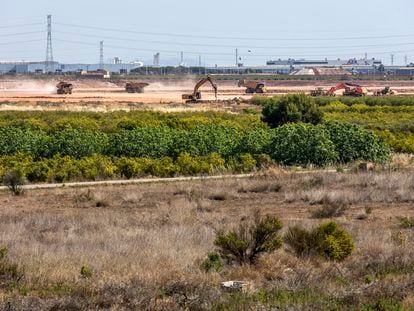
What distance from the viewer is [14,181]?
28266 millimetres

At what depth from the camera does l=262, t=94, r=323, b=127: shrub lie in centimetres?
4766

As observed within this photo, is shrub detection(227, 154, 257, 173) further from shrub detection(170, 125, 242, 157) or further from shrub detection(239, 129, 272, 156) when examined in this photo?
shrub detection(170, 125, 242, 157)

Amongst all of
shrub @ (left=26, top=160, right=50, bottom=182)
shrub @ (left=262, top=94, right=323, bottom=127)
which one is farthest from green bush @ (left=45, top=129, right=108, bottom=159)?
shrub @ (left=262, top=94, right=323, bottom=127)

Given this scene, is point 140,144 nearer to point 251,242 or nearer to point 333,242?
point 333,242

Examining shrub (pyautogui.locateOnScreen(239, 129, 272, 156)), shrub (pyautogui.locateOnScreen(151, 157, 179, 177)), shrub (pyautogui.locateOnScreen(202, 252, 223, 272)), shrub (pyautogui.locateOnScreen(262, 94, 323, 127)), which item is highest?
shrub (pyautogui.locateOnScreen(262, 94, 323, 127))

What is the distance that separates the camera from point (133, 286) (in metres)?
12.0

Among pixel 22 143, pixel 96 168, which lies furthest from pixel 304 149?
pixel 22 143

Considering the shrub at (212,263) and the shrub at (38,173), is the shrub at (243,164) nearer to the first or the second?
the shrub at (38,173)

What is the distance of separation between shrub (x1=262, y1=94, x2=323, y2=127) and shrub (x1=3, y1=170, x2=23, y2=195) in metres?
21.6

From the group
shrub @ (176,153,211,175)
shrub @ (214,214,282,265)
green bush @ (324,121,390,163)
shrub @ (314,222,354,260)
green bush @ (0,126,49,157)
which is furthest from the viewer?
green bush @ (324,121,390,163)

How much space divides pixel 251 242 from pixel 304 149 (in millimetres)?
21547

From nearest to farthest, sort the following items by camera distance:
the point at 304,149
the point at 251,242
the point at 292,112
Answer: the point at 251,242, the point at 304,149, the point at 292,112

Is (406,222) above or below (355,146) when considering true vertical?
below

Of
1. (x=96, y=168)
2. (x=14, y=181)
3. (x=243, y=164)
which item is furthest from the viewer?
(x=243, y=164)
